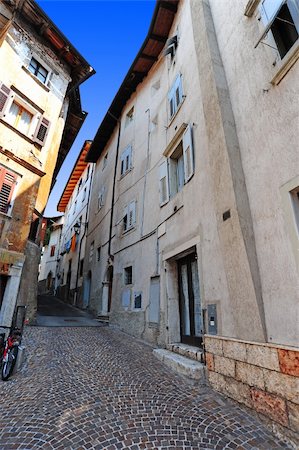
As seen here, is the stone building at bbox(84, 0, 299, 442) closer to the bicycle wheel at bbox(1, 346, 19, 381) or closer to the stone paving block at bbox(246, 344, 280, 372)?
the stone paving block at bbox(246, 344, 280, 372)

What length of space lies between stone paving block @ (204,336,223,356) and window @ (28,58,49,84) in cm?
1147

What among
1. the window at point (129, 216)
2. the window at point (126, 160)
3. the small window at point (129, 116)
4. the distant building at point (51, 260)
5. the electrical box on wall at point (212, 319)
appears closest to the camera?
the electrical box on wall at point (212, 319)

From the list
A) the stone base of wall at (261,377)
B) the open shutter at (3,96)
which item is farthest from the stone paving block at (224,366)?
the open shutter at (3,96)

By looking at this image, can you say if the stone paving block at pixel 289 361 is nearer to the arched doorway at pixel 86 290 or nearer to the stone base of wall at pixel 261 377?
the stone base of wall at pixel 261 377

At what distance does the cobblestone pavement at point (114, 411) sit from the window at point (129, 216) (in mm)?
5801

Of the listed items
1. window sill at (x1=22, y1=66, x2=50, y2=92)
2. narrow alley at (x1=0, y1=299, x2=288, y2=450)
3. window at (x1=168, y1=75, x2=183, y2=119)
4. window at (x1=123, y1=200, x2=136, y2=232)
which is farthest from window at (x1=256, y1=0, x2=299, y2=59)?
window sill at (x1=22, y1=66, x2=50, y2=92)

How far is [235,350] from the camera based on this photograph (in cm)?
391

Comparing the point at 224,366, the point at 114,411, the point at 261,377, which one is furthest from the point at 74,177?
the point at 261,377

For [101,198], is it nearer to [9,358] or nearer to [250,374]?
[9,358]

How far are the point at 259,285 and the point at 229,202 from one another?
4.94 feet

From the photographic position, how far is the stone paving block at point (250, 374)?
132 inches

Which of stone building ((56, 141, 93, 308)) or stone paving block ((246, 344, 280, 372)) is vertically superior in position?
stone building ((56, 141, 93, 308))

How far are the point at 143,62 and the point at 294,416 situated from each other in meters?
13.7

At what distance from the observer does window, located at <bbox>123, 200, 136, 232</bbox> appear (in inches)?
410
